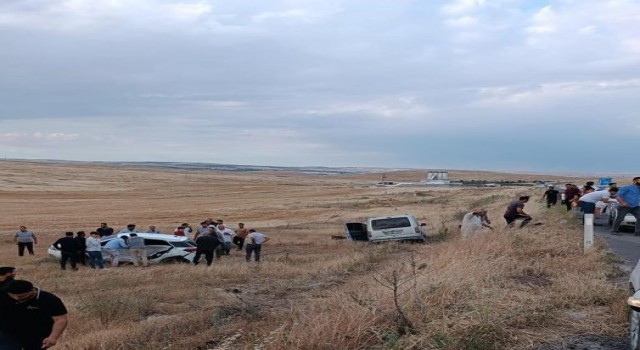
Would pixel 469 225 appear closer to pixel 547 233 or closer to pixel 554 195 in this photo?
pixel 547 233

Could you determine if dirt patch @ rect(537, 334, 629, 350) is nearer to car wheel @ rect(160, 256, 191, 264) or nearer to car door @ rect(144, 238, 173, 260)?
car wheel @ rect(160, 256, 191, 264)

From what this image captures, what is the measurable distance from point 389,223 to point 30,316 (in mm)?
18115

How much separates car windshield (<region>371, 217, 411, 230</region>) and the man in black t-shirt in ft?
58.3

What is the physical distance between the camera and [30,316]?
656 centimetres

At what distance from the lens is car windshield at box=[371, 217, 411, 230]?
939 inches

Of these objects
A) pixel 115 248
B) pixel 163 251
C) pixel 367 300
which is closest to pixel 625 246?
pixel 367 300

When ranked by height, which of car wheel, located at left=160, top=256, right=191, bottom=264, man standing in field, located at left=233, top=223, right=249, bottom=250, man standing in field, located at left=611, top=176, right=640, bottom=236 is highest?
man standing in field, located at left=611, top=176, right=640, bottom=236

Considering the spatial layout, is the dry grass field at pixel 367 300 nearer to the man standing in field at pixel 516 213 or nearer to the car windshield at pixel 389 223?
the man standing in field at pixel 516 213

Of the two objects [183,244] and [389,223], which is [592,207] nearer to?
[389,223]

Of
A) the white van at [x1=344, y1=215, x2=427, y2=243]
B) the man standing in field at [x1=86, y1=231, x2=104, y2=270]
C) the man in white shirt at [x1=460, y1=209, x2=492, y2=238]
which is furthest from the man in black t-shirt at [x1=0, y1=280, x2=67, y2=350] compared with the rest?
the white van at [x1=344, y1=215, x2=427, y2=243]

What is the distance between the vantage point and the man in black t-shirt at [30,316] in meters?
6.46

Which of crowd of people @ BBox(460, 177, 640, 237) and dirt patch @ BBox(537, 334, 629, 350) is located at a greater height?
crowd of people @ BBox(460, 177, 640, 237)

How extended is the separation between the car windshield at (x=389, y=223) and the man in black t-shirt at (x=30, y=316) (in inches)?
700

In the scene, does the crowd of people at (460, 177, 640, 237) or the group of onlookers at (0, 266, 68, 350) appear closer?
the group of onlookers at (0, 266, 68, 350)
